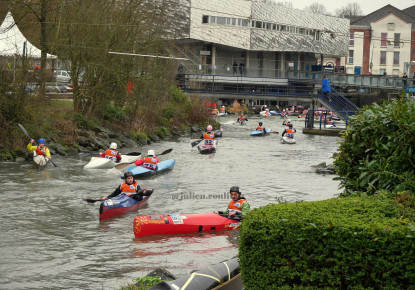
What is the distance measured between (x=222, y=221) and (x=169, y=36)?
92.2 feet

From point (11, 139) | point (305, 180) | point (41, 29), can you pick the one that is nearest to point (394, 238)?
point (305, 180)

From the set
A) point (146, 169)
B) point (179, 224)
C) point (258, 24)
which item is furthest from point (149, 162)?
point (258, 24)

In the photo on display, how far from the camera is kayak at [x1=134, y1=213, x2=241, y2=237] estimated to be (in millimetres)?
13211

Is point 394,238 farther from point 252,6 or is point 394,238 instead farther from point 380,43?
point 380,43

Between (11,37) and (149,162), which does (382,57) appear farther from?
(149,162)

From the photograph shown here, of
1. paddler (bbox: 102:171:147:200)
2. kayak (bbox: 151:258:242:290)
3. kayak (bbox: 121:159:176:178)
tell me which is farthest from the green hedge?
kayak (bbox: 121:159:176:178)

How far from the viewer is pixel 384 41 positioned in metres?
80.8

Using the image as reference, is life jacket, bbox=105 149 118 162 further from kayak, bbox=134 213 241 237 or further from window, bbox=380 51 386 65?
window, bbox=380 51 386 65

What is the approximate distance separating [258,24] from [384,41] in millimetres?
22198

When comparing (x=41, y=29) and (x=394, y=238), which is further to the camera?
(x=41, y=29)

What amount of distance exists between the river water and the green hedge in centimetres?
232

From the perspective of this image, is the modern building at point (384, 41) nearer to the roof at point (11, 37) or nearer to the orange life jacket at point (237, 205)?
the roof at point (11, 37)

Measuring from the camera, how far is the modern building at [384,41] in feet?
265

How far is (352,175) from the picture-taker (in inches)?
358
